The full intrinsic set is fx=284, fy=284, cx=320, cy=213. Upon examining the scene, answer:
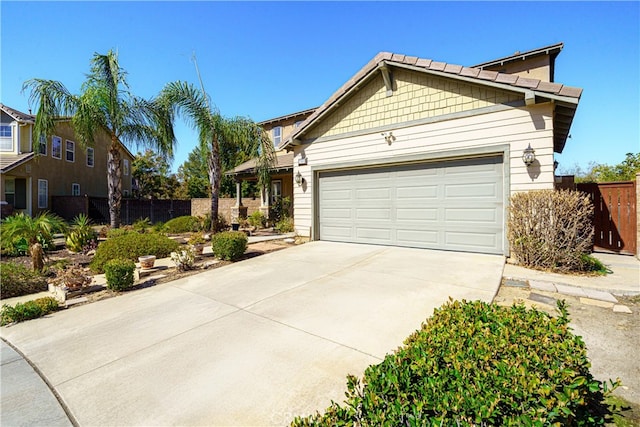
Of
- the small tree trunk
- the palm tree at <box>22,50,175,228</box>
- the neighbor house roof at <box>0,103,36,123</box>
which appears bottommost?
the small tree trunk

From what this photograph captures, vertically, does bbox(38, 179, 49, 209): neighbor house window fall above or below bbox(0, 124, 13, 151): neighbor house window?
below

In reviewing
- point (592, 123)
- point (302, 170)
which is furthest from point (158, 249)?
point (592, 123)

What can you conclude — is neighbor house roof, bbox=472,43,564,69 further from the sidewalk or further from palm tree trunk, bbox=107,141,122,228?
palm tree trunk, bbox=107,141,122,228

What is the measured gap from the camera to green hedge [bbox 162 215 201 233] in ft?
46.2

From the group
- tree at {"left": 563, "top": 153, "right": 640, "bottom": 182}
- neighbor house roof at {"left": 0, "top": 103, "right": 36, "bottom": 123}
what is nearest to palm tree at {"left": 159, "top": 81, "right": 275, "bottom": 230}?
neighbor house roof at {"left": 0, "top": 103, "right": 36, "bottom": 123}

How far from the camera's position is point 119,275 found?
18.2ft

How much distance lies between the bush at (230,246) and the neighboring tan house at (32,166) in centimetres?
1324

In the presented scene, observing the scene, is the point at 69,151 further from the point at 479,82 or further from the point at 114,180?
the point at 479,82

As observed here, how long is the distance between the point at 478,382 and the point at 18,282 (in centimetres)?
832

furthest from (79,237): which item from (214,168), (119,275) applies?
(119,275)

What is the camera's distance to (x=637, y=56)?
8.69 metres

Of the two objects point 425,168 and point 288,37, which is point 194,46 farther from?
point 425,168

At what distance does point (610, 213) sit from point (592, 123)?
990 cm

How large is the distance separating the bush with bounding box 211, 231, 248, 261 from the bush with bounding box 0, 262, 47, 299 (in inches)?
144
